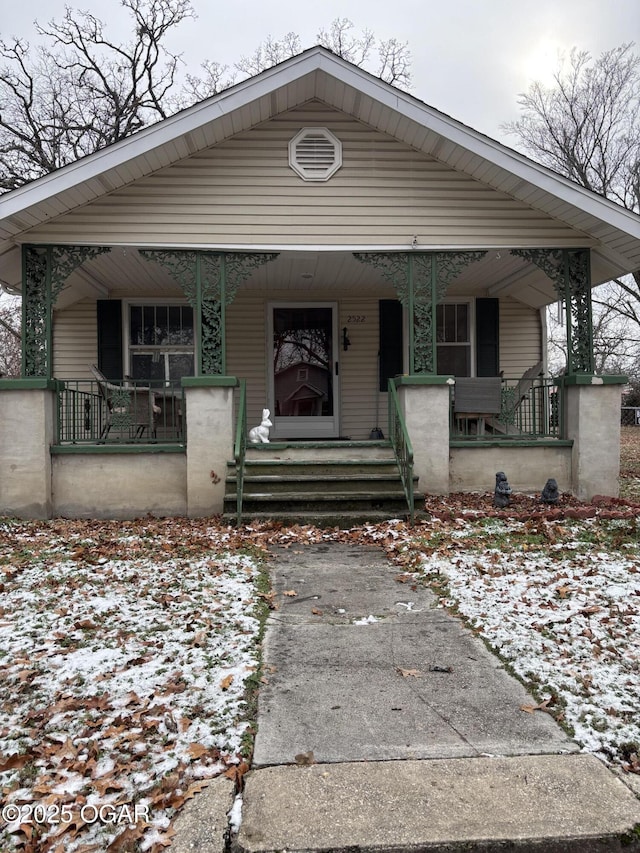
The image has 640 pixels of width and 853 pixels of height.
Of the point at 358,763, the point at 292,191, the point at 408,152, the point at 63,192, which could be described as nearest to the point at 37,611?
the point at 358,763

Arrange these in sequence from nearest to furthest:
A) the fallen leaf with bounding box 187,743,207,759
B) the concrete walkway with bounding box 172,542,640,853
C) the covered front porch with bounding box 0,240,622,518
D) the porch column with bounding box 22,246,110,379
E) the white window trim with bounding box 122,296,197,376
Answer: the concrete walkway with bounding box 172,542,640,853, the fallen leaf with bounding box 187,743,207,759, the covered front porch with bounding box 0,240,622,518, the porch column with bounding box 22,246,110,379, the white window trim with bounding box 122,296,197,376

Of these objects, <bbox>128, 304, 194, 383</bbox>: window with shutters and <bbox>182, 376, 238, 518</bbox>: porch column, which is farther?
<bbox>128, 304, 194, 383</bbox>: window with shutters

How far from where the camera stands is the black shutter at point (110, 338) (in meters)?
10.4

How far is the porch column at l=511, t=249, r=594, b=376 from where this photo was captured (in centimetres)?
857

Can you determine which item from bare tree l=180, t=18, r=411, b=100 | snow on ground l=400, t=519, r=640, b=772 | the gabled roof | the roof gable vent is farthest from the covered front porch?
bare tree l=180, t=18, r=411, b=100

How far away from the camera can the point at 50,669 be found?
3426 mm

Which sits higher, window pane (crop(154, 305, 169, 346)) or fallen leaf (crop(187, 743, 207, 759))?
window pane (crop(154, 305, 169, 346))

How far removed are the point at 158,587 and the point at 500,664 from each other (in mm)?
2661

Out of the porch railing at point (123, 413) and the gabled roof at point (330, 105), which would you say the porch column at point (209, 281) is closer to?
the porch railing at point (123, 413)

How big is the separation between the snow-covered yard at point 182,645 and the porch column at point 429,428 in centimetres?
143

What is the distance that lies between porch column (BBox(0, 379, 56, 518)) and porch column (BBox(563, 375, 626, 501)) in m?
6.99

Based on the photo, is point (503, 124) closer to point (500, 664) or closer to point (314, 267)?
point (314, 267)

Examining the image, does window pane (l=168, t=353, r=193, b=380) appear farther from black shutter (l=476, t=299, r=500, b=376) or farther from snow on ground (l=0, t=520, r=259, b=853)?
snow on ground (l=0, t=520, r=259, b=853)

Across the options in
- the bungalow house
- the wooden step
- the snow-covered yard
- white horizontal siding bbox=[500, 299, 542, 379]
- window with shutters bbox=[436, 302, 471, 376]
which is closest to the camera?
the snow-covered yard
